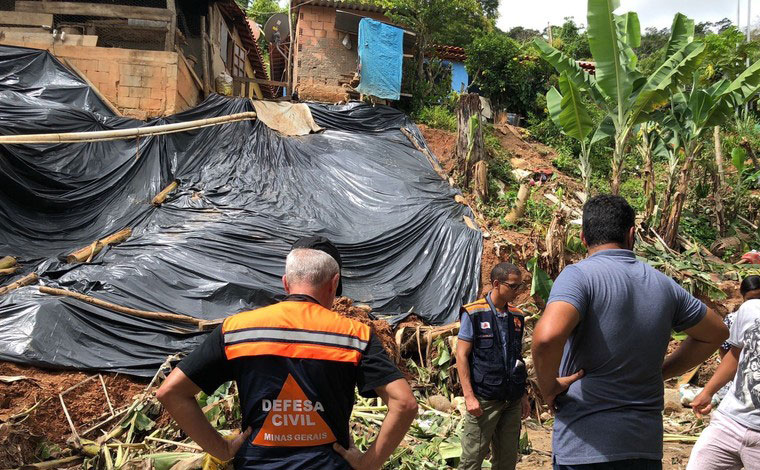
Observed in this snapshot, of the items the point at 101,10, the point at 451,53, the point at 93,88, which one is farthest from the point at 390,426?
the point at 451,53

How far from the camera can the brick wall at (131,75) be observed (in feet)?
36.7

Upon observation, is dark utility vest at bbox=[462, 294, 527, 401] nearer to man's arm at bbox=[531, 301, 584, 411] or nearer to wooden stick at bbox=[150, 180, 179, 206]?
man's arm at bbox=[531, 301, 584, 411]

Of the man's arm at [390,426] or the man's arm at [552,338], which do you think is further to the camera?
the man's arm at [552,338]

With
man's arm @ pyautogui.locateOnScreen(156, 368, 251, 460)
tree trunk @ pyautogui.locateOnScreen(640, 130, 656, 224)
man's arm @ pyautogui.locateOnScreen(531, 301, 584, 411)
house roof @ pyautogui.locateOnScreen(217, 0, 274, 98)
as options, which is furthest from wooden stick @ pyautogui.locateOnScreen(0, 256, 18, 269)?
house roof @ pyautogui.locateOnScreen(217, 0, 274, 98)

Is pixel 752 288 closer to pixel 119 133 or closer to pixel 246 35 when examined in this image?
pixel 119 133

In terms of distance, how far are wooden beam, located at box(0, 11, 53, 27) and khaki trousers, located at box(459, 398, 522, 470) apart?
1225 centimetres

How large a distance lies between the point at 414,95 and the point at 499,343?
1191cm

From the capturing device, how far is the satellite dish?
21797 mm

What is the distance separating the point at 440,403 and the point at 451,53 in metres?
15.2

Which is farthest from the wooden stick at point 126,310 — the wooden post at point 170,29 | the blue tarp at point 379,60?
the blue tarp at point 379,60

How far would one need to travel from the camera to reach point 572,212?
1107 cm

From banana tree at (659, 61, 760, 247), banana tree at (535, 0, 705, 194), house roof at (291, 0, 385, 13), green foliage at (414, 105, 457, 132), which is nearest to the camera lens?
banana tree at (535, 0, 705, 194)

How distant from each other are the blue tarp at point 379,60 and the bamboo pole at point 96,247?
7.52m

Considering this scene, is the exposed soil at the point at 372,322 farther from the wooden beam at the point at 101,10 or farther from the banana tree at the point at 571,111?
the wooden beam at the point at 101,10
